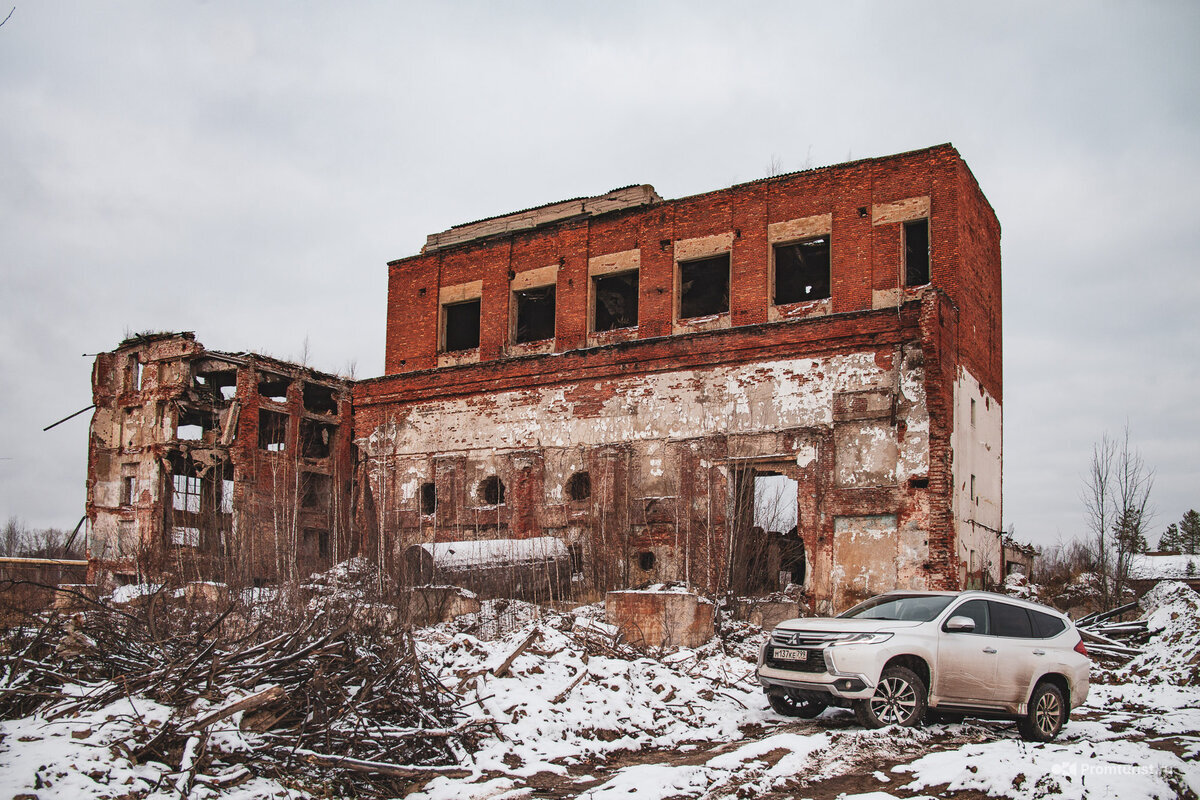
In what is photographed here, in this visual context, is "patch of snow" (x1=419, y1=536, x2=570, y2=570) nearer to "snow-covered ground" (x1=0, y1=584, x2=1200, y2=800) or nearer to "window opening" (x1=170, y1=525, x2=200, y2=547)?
"snow-covered ground" (x1=0, y1=584, x2=1200, y2=800)

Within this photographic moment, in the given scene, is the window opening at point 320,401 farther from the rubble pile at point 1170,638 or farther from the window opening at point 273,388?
the rubble pile at point 1170,638

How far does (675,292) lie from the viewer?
2288cm

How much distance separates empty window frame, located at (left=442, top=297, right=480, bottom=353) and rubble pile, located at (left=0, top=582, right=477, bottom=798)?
17925 mm

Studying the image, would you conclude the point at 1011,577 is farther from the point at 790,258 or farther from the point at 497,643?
the point at 497,643

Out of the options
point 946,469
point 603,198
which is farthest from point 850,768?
point 603,198

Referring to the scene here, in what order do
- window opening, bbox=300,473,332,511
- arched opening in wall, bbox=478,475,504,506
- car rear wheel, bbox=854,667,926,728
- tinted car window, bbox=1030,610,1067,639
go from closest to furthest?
car rear wheel, bbox=854,667,926,728 → tinted car window, bbox=1030,610,1067,639 → arched opening in wall, bbox=478,475,504,506 → window opening, bbox=300,473,332,511

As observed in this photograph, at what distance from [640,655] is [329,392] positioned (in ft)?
51.7

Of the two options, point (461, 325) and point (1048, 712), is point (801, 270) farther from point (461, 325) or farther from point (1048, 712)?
point (1048, 712)

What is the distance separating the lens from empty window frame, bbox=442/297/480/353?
87.5 feet

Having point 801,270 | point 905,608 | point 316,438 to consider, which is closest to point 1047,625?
point 905,608

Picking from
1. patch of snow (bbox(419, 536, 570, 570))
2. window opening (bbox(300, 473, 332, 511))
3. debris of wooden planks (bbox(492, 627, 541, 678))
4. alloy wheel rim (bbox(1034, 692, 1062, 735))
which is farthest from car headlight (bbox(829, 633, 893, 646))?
window opening (bbox(300, 473, 332, 511))

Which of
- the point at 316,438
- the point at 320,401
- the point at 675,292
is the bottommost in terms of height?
the point at 316,438

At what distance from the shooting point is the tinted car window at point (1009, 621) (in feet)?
33.6

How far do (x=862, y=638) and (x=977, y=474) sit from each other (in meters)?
11.4
